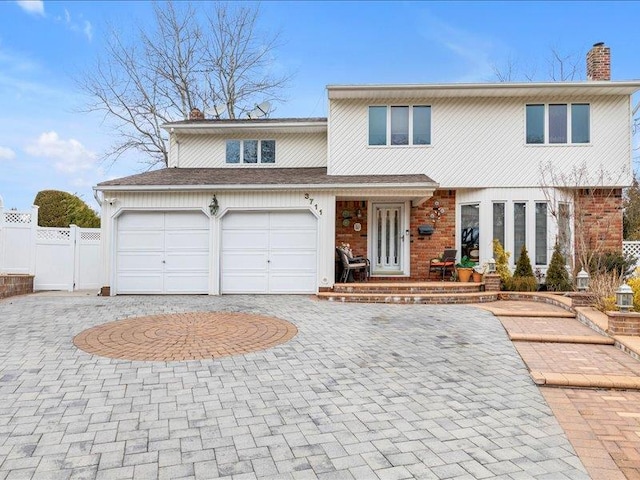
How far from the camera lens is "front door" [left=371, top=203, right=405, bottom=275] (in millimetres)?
12438

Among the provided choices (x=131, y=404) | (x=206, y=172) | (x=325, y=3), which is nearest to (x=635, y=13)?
(x=325, y=3)

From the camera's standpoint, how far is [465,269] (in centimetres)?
1140

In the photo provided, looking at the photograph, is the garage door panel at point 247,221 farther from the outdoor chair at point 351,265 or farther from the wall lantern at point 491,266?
the wall lantern at point 491,266

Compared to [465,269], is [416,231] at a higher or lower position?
higher

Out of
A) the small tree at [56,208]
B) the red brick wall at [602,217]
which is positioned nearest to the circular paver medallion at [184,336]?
the red brick wall at [602,217]

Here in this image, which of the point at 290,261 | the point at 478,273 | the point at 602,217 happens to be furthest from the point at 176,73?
the point at 602,217

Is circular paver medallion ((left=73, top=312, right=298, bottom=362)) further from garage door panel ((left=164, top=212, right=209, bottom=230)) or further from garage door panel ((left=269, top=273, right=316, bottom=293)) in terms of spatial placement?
garage door panel ((left=164, top=212, right=209, bottom=230))

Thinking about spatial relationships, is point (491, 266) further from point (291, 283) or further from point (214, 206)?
point (214, 206)

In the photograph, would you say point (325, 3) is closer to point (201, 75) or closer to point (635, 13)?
point (201, 75)

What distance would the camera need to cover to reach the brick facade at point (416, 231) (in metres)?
12.2

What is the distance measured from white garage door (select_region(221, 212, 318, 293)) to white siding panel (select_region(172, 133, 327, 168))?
3352 millimetres

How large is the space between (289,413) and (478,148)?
10898 millimetres

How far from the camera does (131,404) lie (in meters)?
3.78

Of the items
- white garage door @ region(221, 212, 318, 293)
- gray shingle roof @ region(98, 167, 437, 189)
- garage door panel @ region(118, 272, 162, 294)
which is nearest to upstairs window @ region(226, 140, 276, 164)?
gray shingle roof @ region(98, 167, 437, 189)
